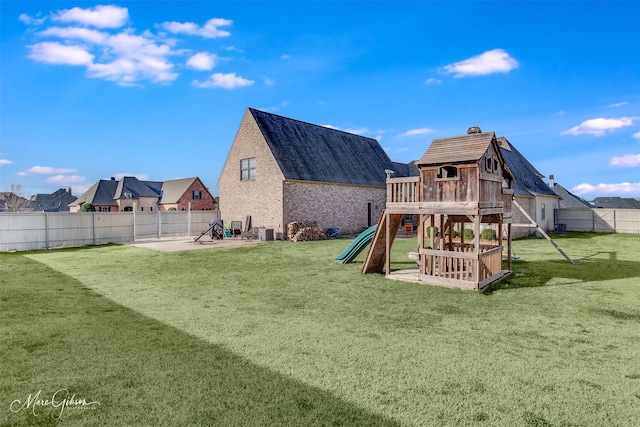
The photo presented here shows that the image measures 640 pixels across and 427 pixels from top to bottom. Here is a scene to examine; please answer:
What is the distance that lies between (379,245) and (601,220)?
90.4ft

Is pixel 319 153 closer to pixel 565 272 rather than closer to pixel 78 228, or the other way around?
pixel 78 228

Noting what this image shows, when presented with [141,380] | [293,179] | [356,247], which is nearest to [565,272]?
[356,247]

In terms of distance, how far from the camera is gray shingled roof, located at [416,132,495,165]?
1073cm

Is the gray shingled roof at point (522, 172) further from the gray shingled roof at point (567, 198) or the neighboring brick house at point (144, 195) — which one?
the neighboring brick house at point (144, 195)

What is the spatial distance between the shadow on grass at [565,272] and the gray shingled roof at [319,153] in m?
15.6

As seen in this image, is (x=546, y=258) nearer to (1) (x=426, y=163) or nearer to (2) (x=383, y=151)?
(1) (x=426, y=163)

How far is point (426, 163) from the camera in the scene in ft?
37.3

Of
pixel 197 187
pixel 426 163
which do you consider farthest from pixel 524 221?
pixel 197 187

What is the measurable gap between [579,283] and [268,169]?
19.1m

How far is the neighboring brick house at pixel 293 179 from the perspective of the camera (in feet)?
82.6

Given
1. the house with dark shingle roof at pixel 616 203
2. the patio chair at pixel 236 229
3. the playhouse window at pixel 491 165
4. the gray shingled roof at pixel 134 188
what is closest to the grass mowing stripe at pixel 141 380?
the playhouse window at pixel 491 165

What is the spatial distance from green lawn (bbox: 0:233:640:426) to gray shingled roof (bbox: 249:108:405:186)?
15.8 metres

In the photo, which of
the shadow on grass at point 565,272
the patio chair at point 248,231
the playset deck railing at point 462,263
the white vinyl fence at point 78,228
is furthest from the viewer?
the patio chair at point 248,231

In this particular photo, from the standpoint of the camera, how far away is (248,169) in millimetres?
27109
